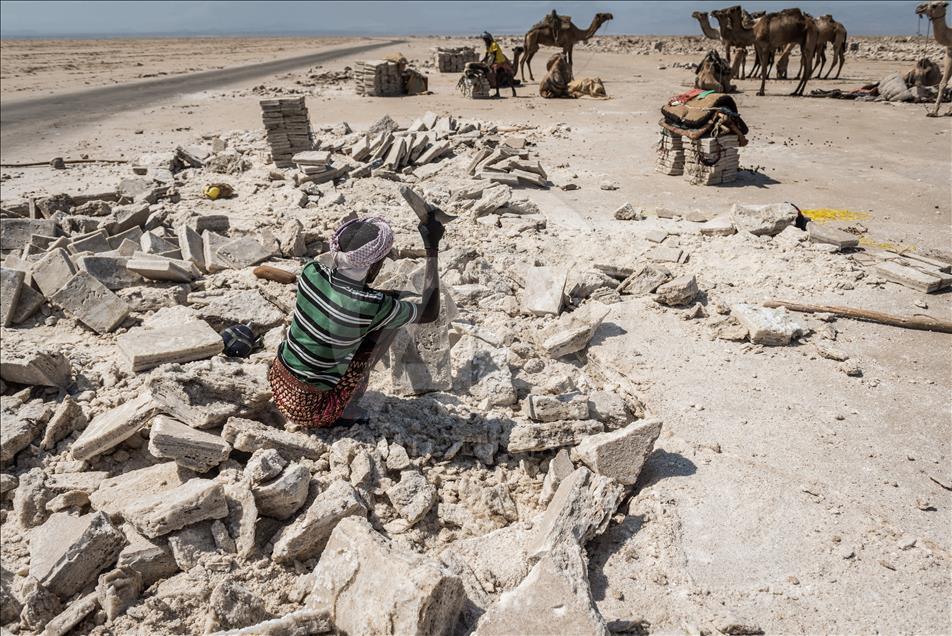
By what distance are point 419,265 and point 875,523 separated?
152 inches

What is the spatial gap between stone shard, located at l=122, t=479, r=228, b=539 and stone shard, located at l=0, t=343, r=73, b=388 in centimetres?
162

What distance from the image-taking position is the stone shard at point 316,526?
2951mm

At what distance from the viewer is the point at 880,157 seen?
10.6 meters

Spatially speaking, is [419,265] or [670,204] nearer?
[419,265]

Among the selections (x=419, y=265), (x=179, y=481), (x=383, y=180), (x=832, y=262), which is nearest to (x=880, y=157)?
(x=832, y=262)

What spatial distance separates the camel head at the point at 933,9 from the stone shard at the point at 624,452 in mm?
14022

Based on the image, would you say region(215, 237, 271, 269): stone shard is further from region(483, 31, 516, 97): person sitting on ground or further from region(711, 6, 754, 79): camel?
region(711, 6, 754, 79): camel

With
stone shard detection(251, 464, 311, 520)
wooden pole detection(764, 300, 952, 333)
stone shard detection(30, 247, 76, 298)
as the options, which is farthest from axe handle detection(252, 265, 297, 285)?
wooden pole detection(764, 300, 952, 333)

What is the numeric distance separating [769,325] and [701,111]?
17.4 ft

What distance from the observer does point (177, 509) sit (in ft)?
9.41

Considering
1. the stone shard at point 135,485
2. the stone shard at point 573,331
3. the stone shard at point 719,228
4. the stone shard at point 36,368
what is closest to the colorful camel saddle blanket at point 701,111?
the stone shard at point 719,228

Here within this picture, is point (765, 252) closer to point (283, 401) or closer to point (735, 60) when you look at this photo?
point (283, 401)

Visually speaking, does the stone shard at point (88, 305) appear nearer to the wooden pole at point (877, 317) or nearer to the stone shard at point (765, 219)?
the wooden pole at point (877, 317)

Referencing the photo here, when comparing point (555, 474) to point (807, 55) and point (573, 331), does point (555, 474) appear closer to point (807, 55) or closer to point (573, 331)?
point (573, 331)
